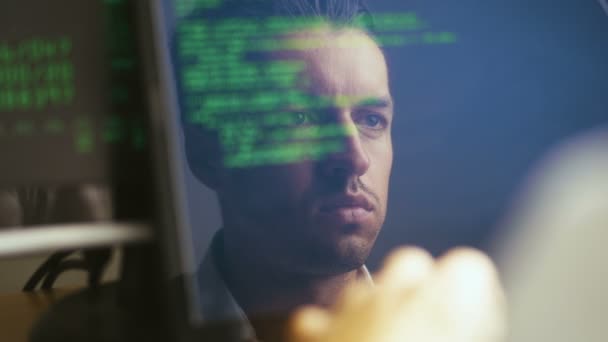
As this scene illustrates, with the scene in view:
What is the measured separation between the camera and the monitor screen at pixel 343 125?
48cm

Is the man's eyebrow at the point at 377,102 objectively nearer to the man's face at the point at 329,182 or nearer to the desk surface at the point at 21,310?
the man's face at the point at 329,182

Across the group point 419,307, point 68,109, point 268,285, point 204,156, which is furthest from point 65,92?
point 419,307

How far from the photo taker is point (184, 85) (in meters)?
0.49

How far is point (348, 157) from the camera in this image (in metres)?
0.50

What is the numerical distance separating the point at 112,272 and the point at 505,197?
→ 35 centimetres

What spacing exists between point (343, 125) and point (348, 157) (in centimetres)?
3

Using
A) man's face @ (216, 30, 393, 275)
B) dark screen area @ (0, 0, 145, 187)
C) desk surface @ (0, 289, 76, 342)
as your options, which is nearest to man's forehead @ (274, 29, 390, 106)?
man's face @ (216, 30, 393, 275)

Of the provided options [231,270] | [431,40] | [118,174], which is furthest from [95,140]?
[431,40]

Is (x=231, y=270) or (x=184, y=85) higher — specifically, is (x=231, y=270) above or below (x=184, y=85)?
below

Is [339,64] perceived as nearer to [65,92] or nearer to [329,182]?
[329,182]

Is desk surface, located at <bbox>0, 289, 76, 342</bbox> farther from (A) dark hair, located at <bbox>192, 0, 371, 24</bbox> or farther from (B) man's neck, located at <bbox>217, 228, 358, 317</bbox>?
(A) dark hair, located at <bbox>192, 0, 371, 24</bbox>

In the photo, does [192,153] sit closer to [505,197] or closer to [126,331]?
[126,331]

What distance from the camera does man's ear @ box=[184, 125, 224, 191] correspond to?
0.48 m

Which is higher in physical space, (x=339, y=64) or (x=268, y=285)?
(x=339, y=64)
